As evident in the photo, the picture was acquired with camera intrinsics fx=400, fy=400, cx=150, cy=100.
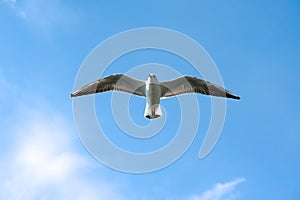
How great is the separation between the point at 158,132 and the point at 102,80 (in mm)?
2341

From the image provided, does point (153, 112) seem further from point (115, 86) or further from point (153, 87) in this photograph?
point (115, 86)

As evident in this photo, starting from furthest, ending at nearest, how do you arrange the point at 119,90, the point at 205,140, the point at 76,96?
1. the point at 119,90
2. the point at 76,96
3. the point at 205,140

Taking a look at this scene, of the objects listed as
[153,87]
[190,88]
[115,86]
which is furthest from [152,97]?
[190,88]

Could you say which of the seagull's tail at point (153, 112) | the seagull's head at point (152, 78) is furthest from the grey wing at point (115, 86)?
the seagull's tail at point (153, 112)

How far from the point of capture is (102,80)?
12273 millimetres

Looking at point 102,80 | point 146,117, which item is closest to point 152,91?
point 146,117

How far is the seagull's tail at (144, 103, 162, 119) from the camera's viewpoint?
11.5 metres

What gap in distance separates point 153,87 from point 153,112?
0.86 meters

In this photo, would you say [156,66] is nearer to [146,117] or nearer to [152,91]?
[152,91]

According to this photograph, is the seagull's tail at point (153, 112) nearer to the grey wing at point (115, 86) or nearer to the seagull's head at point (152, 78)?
the seagull's head at point (152, 78)

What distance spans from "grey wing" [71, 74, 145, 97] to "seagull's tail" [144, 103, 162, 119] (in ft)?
3.55

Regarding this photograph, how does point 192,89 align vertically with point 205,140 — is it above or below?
above

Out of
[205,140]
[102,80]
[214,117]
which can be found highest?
[102,80]

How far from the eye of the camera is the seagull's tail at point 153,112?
1152cm
